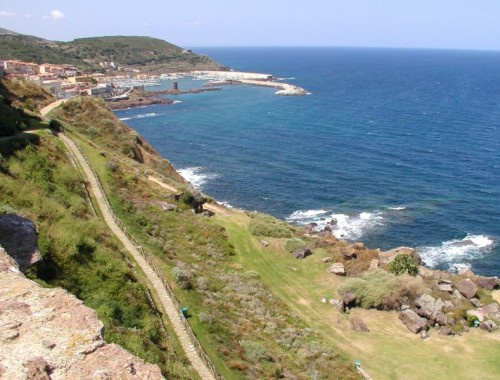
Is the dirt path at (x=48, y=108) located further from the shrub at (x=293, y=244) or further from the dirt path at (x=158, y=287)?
the shrub at (x=293, y=244)

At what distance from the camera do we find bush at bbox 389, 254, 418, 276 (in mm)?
38906

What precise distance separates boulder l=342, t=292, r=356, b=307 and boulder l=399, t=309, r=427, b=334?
367cm

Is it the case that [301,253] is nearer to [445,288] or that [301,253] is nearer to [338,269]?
[338,269]

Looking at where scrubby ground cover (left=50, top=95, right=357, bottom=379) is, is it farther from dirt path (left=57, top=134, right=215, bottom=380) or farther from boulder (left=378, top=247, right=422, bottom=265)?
boulder (left=378, top=247, right=422, bottom=265)

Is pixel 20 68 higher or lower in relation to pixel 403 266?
higher

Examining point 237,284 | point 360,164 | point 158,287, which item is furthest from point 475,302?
point 360,164

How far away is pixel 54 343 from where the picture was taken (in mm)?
11117

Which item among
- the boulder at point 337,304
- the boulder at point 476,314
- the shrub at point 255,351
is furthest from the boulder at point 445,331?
the shrub at point 255,351

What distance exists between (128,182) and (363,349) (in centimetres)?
2515

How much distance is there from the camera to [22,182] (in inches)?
1072

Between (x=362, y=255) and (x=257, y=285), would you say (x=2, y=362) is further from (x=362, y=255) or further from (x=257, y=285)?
(x=362, y=255)

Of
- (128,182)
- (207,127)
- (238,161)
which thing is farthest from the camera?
(207,127)

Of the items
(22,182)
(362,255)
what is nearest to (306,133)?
(362,255)

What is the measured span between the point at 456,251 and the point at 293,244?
83.7 feet
